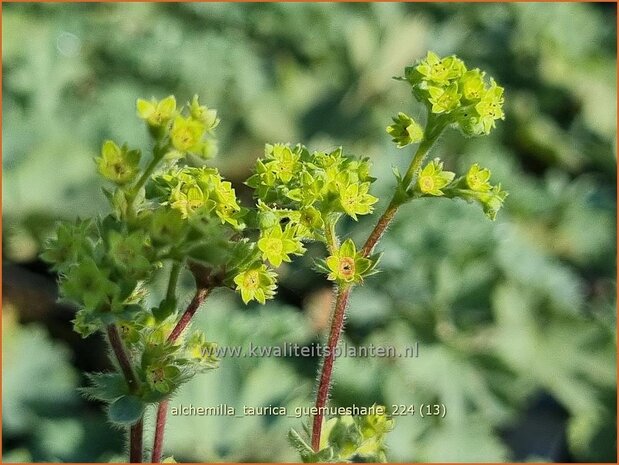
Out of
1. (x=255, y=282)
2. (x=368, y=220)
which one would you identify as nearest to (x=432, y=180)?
(x=255, y=282)

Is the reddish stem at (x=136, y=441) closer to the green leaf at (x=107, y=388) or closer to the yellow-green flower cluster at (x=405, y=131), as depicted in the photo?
the green leaf at (x=107, y=388)

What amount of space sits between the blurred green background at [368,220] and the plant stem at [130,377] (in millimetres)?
877

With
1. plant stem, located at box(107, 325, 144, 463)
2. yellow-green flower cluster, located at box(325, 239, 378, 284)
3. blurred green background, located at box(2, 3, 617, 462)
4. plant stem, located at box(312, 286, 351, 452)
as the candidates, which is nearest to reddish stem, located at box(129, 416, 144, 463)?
plant stem, located at box(107, 325, 144, 463)

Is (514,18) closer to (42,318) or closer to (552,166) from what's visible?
(552,166)

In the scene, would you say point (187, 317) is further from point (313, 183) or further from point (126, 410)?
point (313, 183)

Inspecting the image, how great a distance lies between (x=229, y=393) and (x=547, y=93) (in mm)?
2763

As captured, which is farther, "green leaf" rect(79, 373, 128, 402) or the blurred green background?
the blurred green background

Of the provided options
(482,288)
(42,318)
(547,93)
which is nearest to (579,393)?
(482,288)

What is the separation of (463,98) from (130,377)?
69cm

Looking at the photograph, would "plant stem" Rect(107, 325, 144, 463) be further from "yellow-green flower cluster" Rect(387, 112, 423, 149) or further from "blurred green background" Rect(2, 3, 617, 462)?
"blurred green background" Rect(2, 3, 617, 462)

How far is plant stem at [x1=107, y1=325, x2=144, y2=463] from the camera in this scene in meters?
1.16

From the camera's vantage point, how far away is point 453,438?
263 cm

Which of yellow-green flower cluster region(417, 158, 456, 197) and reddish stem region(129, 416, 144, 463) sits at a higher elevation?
yellow-green flower cluster region(417, 158, 456, 197)

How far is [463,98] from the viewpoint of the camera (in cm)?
127
